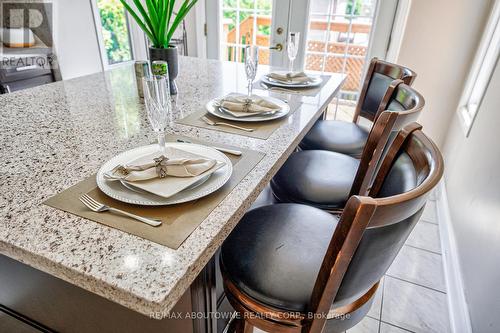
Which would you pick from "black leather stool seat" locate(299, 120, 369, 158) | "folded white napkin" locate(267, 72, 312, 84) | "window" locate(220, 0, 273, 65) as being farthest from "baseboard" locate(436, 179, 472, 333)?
"window" locate(220, 0, 273, 65)

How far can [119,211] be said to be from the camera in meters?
0.61

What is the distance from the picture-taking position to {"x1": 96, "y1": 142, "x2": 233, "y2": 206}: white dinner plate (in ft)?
2.06

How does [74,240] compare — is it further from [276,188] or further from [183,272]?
[276,188]

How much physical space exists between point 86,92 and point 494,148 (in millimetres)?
1851

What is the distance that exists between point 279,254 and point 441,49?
2125 mm

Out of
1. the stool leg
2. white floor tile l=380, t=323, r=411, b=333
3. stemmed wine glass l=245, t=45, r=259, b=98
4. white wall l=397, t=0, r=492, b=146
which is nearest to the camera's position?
the stool leg

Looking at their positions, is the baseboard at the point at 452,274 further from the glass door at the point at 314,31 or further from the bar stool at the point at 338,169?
the glass door at the point at 314,31

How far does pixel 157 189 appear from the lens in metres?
0.64

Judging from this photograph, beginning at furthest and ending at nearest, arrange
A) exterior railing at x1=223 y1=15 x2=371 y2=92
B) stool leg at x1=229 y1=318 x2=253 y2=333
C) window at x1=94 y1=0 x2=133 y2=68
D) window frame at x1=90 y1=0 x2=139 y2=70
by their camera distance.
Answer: window at x1=94 y1=0 x2=133 y2=68
window frame at x1=90 y1=0 x2=139 y2=70
exterior railing at x1=223 y1=15 x2=371 y2=92
stool leg at x1=229 y1=318 x2=253 y2=333

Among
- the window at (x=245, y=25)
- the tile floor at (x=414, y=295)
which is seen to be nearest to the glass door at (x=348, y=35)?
the window at (x=245, y=25)

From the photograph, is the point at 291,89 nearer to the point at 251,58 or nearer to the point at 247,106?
the point at 251,58

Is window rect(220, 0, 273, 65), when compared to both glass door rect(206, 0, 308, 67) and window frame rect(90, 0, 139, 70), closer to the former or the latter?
glass door rect(206, 0, 308, 67)

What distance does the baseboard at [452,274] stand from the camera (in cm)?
132

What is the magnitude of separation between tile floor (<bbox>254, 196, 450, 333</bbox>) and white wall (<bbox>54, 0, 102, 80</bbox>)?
281 centimetres
